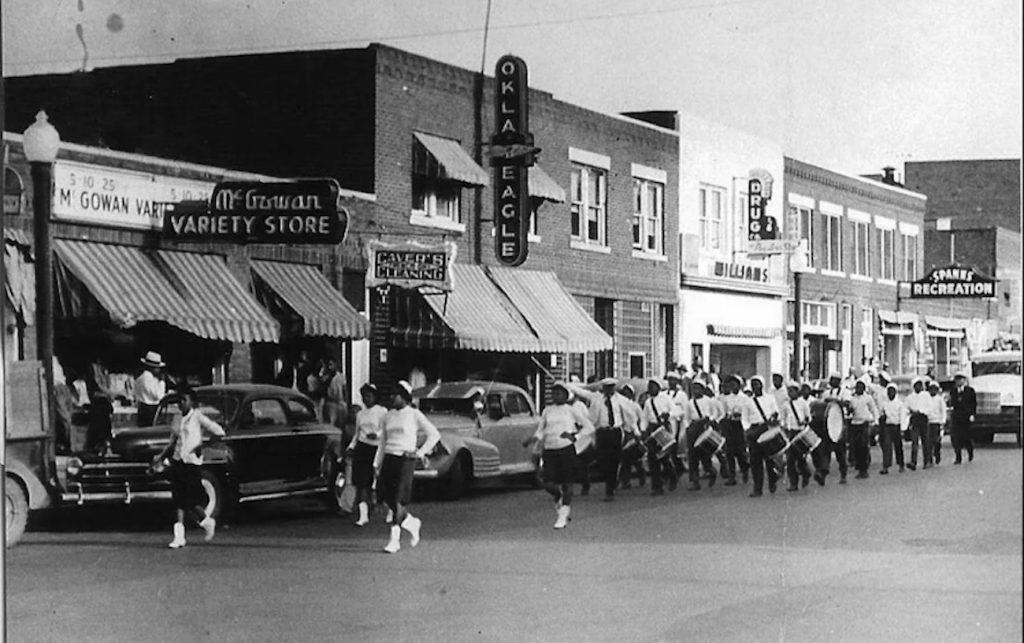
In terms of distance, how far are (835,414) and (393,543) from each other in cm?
220

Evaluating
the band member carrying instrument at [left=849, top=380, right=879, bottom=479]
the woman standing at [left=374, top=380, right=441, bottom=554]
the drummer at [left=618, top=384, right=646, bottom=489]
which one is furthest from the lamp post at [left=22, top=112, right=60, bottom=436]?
the band member carrying instrument at [left=849, top=380, right=879, bottom=479]

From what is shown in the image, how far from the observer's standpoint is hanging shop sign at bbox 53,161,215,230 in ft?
24.2

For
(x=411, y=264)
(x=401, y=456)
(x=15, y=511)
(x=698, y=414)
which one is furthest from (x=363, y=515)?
(x=15, y=511)

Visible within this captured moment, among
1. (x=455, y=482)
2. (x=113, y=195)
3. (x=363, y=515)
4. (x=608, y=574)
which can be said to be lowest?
(x=608, y=574)

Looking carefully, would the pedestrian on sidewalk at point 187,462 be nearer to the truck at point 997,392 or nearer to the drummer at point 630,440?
the drummer at point 630,440

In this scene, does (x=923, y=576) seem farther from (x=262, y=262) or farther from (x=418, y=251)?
(x=262, y=262)

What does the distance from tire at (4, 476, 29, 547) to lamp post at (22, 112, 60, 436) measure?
1610mm

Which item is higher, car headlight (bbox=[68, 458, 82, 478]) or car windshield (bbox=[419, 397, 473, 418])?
car windshield (bbox=[419, 397, 473, 418])

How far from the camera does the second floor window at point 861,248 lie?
5.80 meters

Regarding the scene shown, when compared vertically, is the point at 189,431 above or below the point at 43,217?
below

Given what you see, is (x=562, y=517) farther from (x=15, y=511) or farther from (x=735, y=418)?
(x=15, y=511)

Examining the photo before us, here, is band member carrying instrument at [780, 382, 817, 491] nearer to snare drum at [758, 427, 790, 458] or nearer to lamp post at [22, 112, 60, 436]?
snare drum at [758, 427, 790, 458]

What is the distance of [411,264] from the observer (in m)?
6.47

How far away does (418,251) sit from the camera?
21.4 ft
